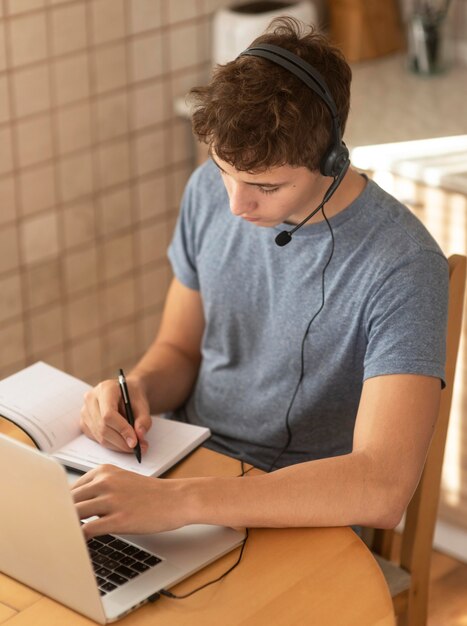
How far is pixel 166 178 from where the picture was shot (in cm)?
275

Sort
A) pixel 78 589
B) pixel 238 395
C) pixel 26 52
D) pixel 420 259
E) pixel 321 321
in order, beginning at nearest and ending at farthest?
pixel 78 589 < pixel 420 259 < pixel 321 321 < pixel 238 395 < pixel 26 52

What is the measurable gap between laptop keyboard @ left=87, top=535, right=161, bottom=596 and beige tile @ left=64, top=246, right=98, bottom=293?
1.38 meters

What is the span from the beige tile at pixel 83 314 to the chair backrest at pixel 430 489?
1.16 meters

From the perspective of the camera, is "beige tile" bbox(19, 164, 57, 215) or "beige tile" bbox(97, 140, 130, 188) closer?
"beige tile" bbox(19, 164, 57, 215)

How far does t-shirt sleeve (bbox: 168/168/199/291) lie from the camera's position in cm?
181

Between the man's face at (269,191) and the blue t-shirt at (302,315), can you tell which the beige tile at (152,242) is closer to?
the blue t-shirt at (302,315)

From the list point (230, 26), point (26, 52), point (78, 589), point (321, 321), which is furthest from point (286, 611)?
point (230, 26)

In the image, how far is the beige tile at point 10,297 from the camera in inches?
98.5

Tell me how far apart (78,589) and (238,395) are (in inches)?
24.7

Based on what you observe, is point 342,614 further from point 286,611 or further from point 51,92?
point 51,92

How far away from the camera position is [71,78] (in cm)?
246

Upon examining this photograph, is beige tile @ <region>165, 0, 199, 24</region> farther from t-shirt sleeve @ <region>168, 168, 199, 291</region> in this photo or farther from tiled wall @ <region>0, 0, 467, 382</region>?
t-shirt sleeve @ <region>168, 168, 199, 291</region>

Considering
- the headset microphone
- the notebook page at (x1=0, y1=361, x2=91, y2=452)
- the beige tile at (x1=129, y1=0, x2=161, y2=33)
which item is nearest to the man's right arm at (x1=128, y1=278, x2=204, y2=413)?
the notebook page at (x1=0, y1=361, x2=91, y2=452)

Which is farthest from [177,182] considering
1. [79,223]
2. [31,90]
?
[31,90]
